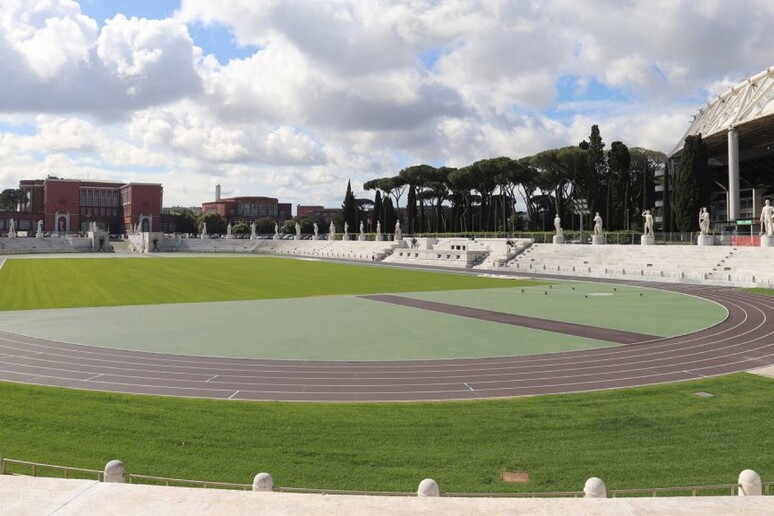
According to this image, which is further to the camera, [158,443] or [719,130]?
[719,130]

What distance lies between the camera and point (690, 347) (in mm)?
18891

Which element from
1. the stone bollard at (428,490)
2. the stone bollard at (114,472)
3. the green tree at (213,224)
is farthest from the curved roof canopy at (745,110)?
the green tree at (213,224)

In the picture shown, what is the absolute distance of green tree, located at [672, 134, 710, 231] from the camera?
60531 millimetres

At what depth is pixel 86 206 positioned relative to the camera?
150750 millimetres

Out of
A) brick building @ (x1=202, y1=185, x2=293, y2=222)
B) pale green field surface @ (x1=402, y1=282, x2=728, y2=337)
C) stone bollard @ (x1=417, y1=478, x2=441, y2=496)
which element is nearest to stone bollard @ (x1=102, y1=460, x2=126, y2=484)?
stone bollard @ (x1=417, y1=478, x2=441, y2=496)

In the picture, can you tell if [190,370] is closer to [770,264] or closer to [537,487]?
[537,487]

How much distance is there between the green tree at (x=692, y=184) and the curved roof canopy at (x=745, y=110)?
5.37m

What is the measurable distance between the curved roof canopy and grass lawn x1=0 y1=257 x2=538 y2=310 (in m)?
35.3

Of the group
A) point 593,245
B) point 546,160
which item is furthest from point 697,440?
point 546,160

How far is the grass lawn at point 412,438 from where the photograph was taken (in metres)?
9.44

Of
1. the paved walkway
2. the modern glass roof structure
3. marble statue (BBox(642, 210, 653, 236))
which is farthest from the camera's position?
the modern glass roof structure

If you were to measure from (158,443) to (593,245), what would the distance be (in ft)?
160

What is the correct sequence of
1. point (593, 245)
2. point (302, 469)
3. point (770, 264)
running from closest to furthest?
1. point (302, 469)
2. point (770, 264)
3. point (593, 245)

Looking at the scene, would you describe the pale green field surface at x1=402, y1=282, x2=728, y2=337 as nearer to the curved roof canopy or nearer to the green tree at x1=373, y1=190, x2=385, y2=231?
the curved roof canopy
